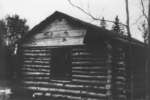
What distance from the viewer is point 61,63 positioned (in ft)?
51.6

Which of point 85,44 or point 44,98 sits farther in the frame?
point 44,98

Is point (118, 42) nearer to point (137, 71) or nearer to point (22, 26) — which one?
point (137, 71)

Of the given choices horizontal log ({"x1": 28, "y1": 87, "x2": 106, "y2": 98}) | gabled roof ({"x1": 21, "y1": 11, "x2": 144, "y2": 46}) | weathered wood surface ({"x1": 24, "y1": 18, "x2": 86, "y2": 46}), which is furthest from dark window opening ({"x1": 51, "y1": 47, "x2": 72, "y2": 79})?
gabled roof ({"x1": 21, "y1": 11, "x2": 144, "y2": 46})

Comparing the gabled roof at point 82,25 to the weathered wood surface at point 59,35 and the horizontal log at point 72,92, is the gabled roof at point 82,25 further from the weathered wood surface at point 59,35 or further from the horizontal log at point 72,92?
the horizontal log at point 72,92

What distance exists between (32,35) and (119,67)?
5791 millimetres

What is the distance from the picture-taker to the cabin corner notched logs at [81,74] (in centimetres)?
1379

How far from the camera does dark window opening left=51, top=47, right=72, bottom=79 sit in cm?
1541

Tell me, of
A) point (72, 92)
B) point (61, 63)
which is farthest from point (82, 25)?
point (72, 92)

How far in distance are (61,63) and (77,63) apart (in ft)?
4.11

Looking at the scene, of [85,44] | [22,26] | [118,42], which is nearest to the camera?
[118,42]

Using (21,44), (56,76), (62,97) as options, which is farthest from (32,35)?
(62,97)

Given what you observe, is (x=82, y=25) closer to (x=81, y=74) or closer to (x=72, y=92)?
A: (x=81, y=74)

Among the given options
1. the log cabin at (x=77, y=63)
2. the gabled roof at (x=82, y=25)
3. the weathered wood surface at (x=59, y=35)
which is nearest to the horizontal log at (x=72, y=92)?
the log cabin at (x=77, y=63)

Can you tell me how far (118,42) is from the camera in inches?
534
